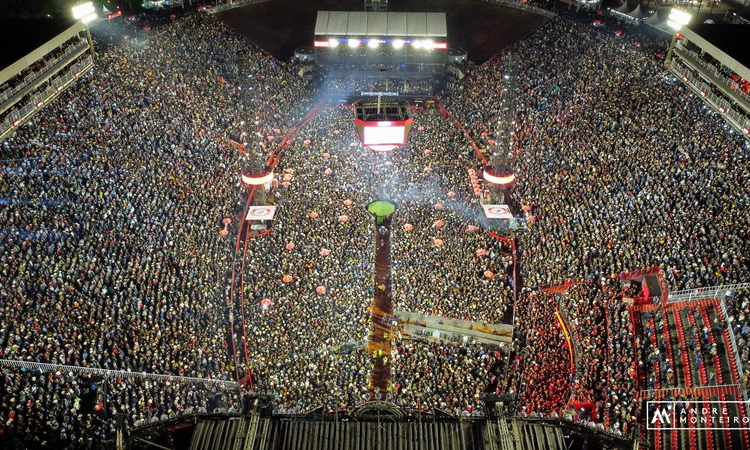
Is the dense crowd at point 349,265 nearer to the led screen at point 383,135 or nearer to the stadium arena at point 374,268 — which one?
the stadium arena at point 374,268

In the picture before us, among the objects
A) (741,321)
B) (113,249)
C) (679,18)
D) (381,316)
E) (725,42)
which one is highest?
(679,18)

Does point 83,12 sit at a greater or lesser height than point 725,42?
greater

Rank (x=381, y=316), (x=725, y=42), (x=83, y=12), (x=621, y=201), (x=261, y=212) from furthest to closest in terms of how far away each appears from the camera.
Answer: (x=83, y=12) → (x=725, y=42) → (x=261, y=212) → (x=621, y=201) → (x=381, y=316)

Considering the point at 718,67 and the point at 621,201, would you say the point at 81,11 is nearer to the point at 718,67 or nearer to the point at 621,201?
the point at 621,201

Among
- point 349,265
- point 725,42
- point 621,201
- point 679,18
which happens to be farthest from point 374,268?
point 679,18

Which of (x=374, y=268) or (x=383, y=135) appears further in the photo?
(x=383, y=135)

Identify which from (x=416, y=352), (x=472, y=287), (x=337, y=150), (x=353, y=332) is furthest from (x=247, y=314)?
(x=337, y=150)

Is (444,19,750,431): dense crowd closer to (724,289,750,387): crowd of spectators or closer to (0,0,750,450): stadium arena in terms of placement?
(0,0,750,450): stadium arena
